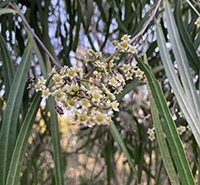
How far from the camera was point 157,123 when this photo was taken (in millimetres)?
424

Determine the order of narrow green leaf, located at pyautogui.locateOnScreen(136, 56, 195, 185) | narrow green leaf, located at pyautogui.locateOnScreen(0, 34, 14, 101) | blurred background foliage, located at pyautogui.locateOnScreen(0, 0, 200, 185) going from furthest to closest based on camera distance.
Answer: blurred background foliage, located at pyautogui.locateOnScreen(0, 0, 200, 185) < narrow green leaf, located at pyautogui.locateOnScreen(0, 34, 14, 101) < narrow green leaf, located at pyautogui.locateOnScreen(136, 56, 195, 185)

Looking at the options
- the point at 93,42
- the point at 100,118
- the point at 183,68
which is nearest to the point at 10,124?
the point at 100,118

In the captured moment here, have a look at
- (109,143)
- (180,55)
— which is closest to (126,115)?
(109,143)

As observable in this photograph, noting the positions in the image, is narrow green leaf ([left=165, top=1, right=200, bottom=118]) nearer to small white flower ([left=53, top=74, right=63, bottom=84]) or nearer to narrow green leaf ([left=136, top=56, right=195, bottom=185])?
narrow green leaf ([left=136, top=56, right=195, bottom=185])

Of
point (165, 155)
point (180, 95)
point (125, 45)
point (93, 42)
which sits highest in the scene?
point (93, 42)

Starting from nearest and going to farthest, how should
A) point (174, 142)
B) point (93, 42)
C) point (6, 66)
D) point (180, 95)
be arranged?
1. point (174, 142)
2. point (180, 95)
3. point (6, 66)
4. point (93, 42)

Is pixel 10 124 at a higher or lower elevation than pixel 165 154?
higher

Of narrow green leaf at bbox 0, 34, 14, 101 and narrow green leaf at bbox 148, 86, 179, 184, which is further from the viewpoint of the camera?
narrow green leaf at bbox 0, 34, 14, 101

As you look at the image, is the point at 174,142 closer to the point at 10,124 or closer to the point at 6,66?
the point at 10,124

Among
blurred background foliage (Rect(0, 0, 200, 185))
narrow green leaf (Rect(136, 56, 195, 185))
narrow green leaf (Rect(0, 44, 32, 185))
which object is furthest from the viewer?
blurred background foliage (Rect(0, 0, 200, 185))

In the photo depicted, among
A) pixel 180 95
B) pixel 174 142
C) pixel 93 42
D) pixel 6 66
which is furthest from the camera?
pixel 93 42

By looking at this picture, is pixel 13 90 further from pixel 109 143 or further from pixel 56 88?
pixel 109 143

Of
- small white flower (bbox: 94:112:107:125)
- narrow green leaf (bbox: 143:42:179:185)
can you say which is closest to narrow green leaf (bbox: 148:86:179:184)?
narrow green leaf (bbox: 143:42:179:185)

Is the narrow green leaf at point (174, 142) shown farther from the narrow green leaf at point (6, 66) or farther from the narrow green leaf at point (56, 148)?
the narrow green leaf at point (6, 66)
